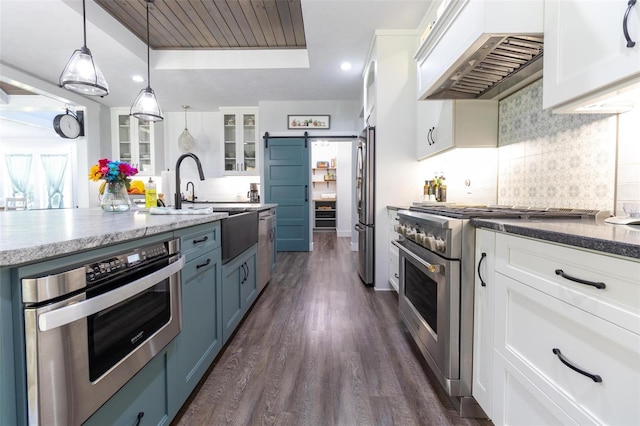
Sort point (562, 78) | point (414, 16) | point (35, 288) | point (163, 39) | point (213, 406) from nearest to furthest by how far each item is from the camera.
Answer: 1. point (35, 288)
2. point (562, 78)
3. point (213, 406)
4. point (414, 16)
5. point (163, 39)

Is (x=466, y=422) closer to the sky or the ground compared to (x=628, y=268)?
closer to the ground

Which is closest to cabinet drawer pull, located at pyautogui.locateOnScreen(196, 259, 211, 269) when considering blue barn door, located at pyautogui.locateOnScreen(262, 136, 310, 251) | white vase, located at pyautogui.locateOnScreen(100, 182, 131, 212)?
white vase, located at pyautogui.locateOnScreen(100, 182, 131, 212)

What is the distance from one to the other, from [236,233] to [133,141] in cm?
495

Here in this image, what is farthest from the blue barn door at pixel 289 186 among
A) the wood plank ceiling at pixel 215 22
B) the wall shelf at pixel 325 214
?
the wall shelf at pixel 325 214

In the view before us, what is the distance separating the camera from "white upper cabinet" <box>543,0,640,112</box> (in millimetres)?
889

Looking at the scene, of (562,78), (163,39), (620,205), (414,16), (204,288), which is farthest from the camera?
(163,39)

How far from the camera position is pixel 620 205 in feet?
4.23

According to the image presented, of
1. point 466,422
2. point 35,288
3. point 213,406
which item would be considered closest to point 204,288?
point 213,406

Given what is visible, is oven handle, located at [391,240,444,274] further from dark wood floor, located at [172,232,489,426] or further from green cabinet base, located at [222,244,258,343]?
green cabinet base, located at [222,244,258,343]

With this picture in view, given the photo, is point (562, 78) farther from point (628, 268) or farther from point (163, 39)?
point (163, 39)

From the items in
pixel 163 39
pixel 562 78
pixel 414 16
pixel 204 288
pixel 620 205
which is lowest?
pixel 204 288

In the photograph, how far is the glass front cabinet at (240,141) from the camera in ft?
18.4

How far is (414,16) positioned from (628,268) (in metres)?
2.96

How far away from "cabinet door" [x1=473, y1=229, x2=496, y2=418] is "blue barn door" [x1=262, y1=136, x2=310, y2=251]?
4.23 meters
